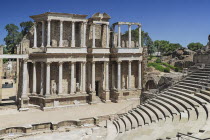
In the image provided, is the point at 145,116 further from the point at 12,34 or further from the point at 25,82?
the point at 12,34

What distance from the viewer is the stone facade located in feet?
91.1

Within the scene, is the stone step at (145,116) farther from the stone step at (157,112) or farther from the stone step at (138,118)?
the stone step at (157,112)

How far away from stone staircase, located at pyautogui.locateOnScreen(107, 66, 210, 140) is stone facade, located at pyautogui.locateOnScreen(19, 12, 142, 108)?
31.6ft

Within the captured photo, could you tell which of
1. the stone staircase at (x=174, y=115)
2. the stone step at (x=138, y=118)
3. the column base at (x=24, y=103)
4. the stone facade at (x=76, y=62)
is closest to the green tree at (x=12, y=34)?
the stone facade at (x=76, y=62)

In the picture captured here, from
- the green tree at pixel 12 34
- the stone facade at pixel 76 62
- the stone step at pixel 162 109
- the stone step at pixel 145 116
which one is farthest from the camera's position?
the green tree at pixel 12 34

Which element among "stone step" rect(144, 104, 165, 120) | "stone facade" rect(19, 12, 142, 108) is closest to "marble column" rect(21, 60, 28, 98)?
"stone facade" rect(19, 12, 142, 108)

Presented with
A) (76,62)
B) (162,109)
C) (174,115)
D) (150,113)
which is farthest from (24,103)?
(174,115)

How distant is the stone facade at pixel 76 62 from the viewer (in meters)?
27.8

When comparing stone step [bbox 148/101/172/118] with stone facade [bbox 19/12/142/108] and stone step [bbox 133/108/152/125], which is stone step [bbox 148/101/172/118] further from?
stone facade [bbox 19/12/142/108]

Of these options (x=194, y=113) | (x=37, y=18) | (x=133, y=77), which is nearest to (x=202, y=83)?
(x=194, y=113)

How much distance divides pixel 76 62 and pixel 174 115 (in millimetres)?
17250

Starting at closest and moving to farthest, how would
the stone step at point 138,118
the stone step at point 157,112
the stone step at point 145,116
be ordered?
the stone step at point 157,112
the stone step at point 145,116
the stone step at point 138,118

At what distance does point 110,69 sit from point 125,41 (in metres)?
5.04

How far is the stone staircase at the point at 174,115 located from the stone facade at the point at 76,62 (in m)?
9.63
